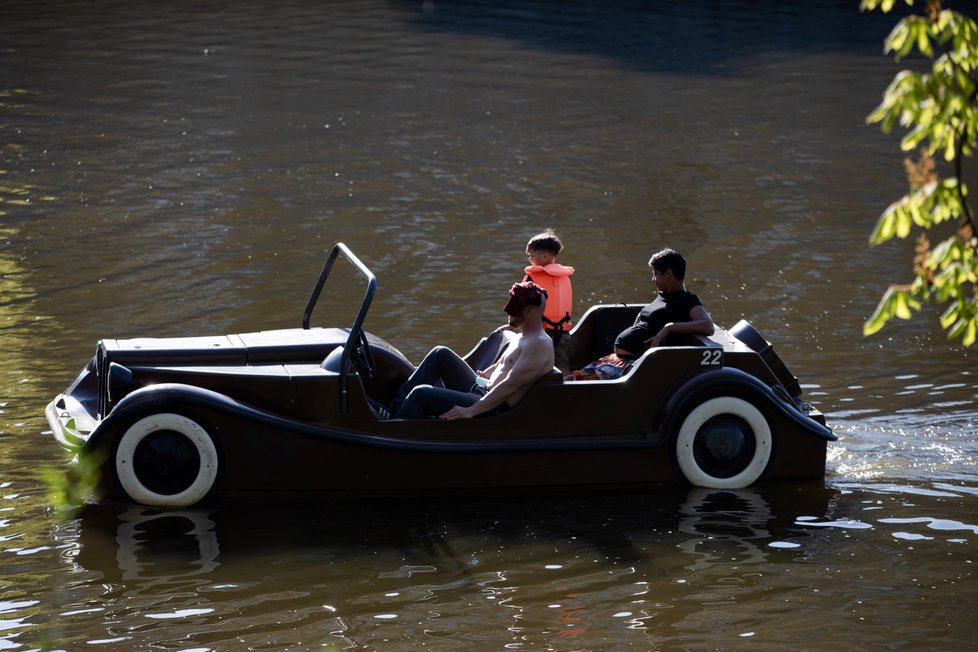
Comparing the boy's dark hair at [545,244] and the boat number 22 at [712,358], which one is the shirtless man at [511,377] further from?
the boy's dark hair at [545,244]

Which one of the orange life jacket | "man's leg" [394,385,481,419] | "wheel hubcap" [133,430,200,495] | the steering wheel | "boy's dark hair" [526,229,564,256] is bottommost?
"wheel hubcap" [133,430,200,495]

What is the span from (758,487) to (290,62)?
1725cm

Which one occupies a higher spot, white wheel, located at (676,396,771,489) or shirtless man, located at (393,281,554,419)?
shirtless man, located at (393,281,554,419)

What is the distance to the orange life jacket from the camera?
842 centimetres

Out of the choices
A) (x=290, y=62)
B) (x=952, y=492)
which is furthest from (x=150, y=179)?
(x=952, y=492)

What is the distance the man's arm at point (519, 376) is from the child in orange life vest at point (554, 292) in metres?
0.99

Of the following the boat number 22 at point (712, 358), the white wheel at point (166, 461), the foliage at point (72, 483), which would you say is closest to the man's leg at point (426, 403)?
the white wheel at point (166, 461)

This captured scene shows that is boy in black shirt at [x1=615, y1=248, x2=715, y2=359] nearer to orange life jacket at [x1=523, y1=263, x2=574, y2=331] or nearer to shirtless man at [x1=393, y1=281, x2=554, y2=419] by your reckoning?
orange life jacket at [x1=523, y1=263, x2=574, y2=331]

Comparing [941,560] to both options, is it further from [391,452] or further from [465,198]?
[465,198]

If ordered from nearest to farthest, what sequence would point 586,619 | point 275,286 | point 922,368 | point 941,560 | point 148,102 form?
1. point 586,619
2. point 941,560
3. point 922,368
4. point 275,286
5. point 148,102

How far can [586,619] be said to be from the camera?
20.3 feet

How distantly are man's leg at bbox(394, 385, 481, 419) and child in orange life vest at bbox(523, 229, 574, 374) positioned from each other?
112 centimetres

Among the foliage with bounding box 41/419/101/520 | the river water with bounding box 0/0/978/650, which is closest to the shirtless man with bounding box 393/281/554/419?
the river water with bounding box 0/0/978/650

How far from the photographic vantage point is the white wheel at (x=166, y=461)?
705 centimetres
